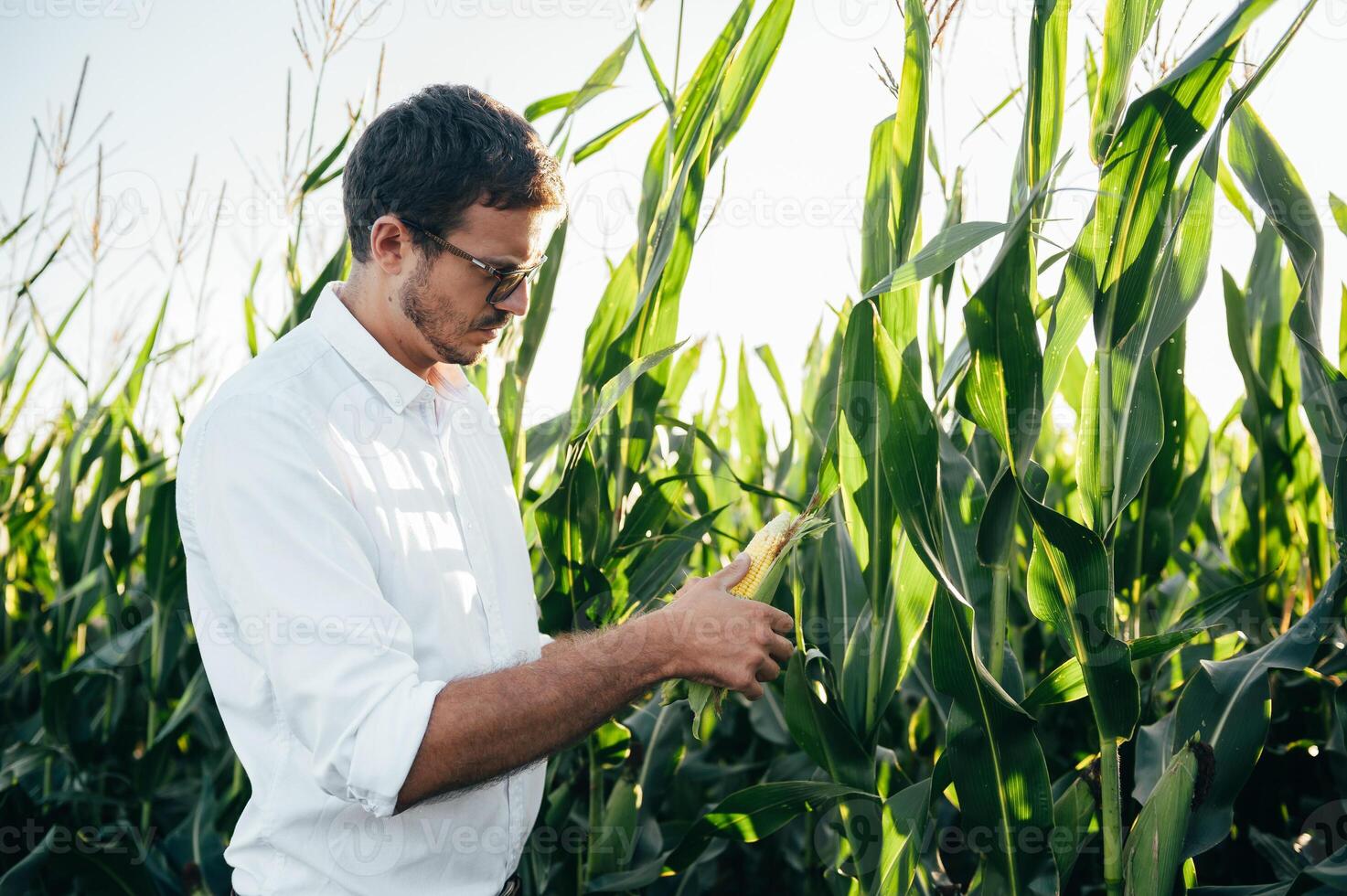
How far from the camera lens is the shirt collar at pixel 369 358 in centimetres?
148

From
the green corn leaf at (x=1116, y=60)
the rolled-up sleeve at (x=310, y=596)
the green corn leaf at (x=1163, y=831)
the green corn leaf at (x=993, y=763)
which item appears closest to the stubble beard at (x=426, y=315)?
the rolled-up sleeve at (x=310, y=596)

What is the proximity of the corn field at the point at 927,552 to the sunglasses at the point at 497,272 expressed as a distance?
0.20 m

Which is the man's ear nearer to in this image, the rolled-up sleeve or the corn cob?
the rolled-up sleeve

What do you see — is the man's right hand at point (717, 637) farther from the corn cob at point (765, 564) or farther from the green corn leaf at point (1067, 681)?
the green corn leaf at point (1067, 681)

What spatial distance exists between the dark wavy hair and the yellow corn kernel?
2.12ft

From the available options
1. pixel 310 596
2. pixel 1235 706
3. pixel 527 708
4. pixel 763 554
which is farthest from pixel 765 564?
pixel 1235 706

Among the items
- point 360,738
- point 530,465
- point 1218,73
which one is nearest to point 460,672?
point 360,738

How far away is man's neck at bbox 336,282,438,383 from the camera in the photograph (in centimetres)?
153

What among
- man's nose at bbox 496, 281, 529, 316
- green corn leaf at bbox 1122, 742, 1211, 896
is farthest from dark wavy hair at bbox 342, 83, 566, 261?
green corn leaf at bbox 1122, 742, 1211, 896

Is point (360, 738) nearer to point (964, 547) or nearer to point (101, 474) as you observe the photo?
point (964, 547)

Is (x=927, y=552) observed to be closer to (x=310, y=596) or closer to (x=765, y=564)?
(x=765, y=564)

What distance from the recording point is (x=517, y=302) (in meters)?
1.55

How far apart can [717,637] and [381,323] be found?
749mm

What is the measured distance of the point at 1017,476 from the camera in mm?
1265
